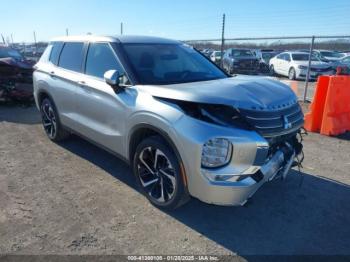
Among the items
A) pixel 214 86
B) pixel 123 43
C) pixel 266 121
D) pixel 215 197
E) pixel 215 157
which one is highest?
pixel 123 43

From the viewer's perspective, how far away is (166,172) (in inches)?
140

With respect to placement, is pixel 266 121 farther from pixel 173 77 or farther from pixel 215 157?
pixel 173 77

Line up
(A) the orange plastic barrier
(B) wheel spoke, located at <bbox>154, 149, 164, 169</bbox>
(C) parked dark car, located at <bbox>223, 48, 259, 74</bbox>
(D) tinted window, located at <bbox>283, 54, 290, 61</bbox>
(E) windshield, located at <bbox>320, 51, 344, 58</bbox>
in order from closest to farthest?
1. (B) wheel spoke, located at <bbox>154, 149, 164, 169</bbox>
2. (A) the orange plastic barrier
3. (D) tinted window, located at <bbox>283, 54, 290, 61</bbox>
4. (C) parked dark car, located at <bbox>223, 48, 259, 74</bbox>
5. (E) windshield, located at <bbox>320, 51, 344, 58</bbox>

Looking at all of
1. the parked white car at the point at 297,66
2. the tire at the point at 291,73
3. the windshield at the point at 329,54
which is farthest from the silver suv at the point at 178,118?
the windshield at the point at 329,54

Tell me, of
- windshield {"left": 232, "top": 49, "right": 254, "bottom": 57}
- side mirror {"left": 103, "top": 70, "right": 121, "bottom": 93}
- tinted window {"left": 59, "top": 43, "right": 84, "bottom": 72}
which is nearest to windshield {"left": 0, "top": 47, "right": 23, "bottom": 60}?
A: tinted window {"left": 59, "top": 43, "right": 84, "bottom": 72}

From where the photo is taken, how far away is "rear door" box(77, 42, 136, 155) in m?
3.94

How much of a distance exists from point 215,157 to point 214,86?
2.85 feet

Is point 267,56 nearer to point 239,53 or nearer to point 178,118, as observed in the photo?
point 239,53

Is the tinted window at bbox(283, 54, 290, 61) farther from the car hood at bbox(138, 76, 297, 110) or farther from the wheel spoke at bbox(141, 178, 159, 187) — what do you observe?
the wheel spoke at bbox(141, 178, 159, 187)

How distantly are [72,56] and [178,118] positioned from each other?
2.70 m

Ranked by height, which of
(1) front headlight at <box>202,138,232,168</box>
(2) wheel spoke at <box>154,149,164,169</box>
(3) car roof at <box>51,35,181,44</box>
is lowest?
(2) wheel spoke at <box>154,149,164,169</box>

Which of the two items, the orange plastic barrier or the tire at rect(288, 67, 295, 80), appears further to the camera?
the tire at rect(288, 67, 295, 80)

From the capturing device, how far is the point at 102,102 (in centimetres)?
420

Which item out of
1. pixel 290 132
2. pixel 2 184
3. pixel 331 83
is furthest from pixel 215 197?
pixel 331 83
